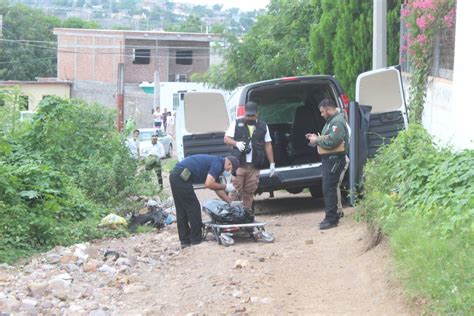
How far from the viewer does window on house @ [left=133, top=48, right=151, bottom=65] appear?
63250mm

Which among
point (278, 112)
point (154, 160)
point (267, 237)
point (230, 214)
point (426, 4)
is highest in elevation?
point (426, 4)

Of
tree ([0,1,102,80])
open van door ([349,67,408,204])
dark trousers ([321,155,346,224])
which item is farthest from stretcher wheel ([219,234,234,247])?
tree ([0,1,102,80])

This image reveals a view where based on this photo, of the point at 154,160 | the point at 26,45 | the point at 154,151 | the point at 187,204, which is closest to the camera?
the point at 187,204

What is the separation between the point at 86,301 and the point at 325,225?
12.2 ft

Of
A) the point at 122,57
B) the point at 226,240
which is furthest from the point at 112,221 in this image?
the point at 122,57

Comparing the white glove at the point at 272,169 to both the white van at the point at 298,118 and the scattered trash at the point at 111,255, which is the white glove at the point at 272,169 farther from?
the scattered trash at the point at 111,255

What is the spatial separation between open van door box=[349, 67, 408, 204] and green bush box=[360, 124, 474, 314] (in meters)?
1.60

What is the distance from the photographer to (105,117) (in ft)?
56.5

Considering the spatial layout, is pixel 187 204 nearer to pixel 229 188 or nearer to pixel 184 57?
pixel 229 188

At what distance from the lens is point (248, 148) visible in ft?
38.8

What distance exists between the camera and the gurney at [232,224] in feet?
34.8

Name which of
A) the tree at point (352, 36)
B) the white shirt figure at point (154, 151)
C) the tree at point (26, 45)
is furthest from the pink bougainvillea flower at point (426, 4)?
the tree at point (26, 45)

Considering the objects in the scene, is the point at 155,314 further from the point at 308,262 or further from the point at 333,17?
the point at 333,17

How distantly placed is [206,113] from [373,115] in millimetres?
2970
